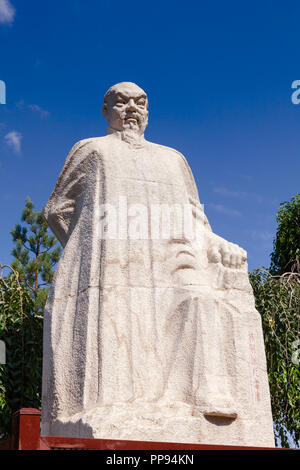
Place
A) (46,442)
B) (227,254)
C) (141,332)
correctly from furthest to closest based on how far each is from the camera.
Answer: (227,254)
(141,332)
(46,442)

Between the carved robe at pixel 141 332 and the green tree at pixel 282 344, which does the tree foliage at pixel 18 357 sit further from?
the green tree at pixel 282 344

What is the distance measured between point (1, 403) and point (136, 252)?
2.61m

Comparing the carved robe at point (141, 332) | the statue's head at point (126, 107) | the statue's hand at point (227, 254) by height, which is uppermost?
the statue's head at point (126, 107)

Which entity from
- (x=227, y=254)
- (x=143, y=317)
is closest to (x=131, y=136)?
(x=227, y=254)

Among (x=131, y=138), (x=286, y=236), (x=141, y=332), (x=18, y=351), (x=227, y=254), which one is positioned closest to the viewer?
(x=141, y=332)

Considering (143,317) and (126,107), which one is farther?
(126,107)

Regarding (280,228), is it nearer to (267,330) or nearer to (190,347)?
(267,330)

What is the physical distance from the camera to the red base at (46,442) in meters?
2.90

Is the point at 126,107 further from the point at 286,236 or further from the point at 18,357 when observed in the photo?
the point at 286,236

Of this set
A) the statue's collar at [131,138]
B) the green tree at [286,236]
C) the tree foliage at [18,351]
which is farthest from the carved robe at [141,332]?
the green tree at [286,236]

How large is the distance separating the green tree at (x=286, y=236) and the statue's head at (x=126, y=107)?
7.95m

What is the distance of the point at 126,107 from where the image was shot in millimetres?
5504

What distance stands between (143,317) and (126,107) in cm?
186

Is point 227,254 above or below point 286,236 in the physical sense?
below
